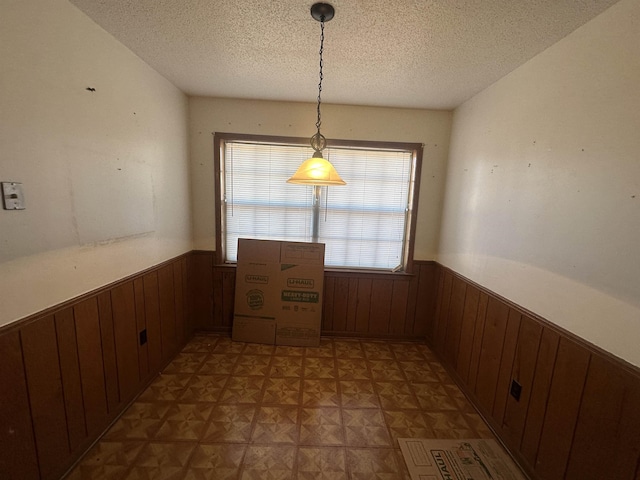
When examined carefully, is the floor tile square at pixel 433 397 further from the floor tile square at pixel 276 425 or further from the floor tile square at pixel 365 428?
the floor tile square at pixel 276 425

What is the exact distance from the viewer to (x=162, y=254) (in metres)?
2.21

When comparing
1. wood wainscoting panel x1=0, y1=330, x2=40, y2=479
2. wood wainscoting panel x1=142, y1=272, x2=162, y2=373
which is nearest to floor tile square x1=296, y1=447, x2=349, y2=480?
wood wainscoting panel x1=0, y1=330, x2=40, y2=479

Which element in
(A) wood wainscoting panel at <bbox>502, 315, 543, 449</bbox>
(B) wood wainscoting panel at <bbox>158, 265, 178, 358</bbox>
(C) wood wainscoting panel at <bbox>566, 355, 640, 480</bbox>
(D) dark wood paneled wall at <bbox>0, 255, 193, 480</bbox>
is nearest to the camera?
(C) wood wainscoting panel at <bbox>566, 355, 640, 480</bbox>

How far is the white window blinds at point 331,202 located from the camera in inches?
106

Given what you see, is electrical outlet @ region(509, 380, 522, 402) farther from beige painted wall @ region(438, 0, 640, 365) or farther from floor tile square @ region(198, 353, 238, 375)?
floor tile square @ region(198, 353, 238, 375)

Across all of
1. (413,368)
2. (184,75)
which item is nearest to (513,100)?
(413,368)

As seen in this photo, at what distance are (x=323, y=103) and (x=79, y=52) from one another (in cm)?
182

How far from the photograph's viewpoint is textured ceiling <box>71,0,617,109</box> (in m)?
1.28

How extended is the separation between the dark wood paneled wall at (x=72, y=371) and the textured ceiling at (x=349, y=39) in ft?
5.27

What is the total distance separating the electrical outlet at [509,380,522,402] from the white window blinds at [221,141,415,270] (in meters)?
1.43

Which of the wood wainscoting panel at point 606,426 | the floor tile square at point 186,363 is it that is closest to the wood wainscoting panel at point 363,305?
the floor tile square at point 186,363

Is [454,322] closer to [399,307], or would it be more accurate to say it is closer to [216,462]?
[399,307]

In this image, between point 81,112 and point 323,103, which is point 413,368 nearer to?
point 323,103

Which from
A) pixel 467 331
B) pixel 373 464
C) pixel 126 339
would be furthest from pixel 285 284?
pixel 467 331
